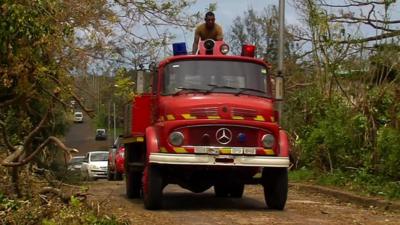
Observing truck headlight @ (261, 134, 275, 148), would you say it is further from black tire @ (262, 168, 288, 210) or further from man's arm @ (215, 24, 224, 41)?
man's arm @ (215, 24, 224, 41)

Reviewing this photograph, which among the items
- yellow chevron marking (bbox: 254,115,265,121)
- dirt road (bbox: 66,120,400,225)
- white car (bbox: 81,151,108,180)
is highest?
yellow chevron marking (bbox: 254,115,265,121)

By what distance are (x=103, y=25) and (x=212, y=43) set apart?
182 inches

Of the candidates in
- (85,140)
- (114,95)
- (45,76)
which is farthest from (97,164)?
(85,140)

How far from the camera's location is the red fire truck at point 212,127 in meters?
11.6

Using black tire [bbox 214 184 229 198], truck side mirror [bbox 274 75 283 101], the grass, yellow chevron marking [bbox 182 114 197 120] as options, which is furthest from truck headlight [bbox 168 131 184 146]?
the grass

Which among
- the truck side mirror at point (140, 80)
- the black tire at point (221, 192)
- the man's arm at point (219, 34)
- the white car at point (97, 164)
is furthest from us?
the white car at point (97, 164)

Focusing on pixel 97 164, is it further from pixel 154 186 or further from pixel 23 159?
pixel 23 159

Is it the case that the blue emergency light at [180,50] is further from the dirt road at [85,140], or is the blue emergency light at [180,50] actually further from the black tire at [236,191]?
the dirt road at [85,140]

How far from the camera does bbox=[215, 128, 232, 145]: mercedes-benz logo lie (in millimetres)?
11625

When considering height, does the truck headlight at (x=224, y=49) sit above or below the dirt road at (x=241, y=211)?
above

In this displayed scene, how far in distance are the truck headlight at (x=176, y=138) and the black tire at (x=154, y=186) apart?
57 cm

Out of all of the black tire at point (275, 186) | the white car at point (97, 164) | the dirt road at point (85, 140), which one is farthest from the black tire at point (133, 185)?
the dirt road at point (85, 140)

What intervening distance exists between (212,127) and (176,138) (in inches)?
23.2

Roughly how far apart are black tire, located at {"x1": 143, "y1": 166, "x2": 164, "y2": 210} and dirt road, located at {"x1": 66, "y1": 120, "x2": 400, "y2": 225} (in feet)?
0.60
